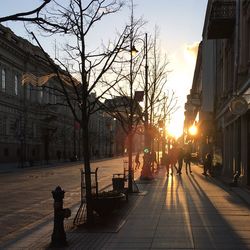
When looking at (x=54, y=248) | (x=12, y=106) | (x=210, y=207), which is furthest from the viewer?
(x=12, y=106)

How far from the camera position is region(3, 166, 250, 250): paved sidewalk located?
9953 mm

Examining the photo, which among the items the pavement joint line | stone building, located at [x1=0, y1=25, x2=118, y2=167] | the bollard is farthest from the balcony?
stone building, located at [x1=0, y1=25, x2=118, y2=167]

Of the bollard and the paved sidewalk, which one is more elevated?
the bollard

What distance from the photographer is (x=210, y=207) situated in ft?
52.1

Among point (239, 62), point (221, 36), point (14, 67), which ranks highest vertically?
point (14, 67)

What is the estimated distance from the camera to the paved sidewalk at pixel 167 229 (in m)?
9.95

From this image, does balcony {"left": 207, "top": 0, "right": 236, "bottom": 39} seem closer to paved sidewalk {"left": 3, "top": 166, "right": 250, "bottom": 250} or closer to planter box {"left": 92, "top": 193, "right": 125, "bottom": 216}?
paved sidewalk {"left": 3, "top": 166, "right": 250, "bottom": 250}

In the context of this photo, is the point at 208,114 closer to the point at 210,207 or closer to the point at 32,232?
the point at 210,207

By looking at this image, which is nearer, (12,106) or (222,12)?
(222,12)

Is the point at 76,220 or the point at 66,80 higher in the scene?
the point at 66,80

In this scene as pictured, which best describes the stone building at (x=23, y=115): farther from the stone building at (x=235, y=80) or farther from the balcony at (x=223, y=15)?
the balcony at (x=223, y=15)

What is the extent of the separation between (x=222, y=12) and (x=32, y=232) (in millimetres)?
18036

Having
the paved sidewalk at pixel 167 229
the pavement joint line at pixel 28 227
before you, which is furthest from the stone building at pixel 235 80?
the pavement joint line at pixel 28 227

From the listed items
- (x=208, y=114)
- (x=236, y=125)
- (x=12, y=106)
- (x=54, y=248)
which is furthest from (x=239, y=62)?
(x=12, y=106)
